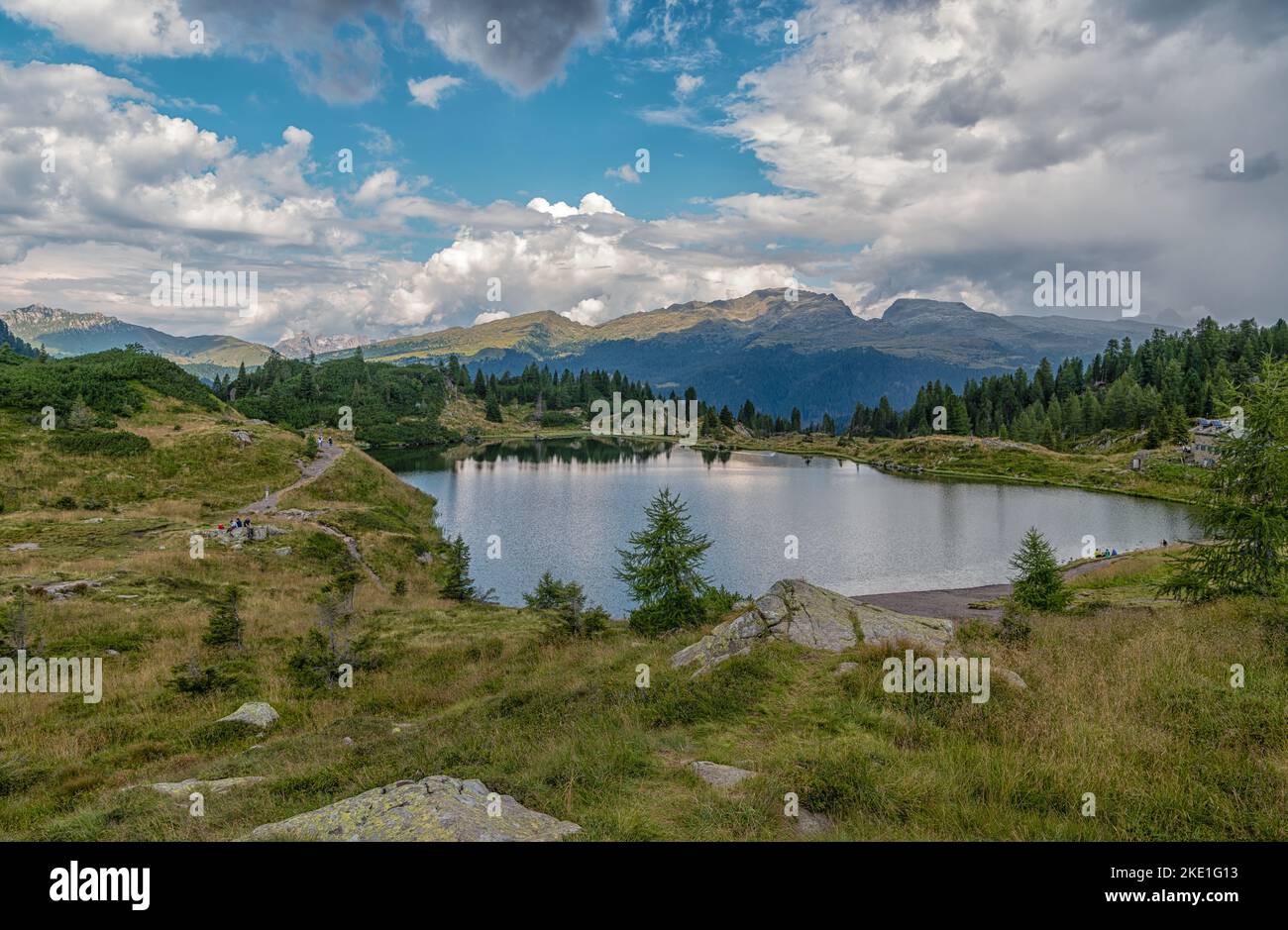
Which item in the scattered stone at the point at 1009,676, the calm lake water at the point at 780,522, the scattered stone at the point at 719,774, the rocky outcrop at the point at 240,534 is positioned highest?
the scattered stone at the point at 1009,676

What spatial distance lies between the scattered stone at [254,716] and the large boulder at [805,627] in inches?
480

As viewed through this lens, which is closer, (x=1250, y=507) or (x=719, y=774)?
(x=719, y=774)

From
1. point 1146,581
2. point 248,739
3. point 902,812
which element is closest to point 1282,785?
point 902,812

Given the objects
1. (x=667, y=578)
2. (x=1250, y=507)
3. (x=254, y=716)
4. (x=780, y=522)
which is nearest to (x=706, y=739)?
(x=254, y=716)

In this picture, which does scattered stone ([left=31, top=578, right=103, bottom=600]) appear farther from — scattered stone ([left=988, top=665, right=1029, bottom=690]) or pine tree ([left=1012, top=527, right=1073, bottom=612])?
pine tree ([left=1012, top=527, right=1073, bottom=612])

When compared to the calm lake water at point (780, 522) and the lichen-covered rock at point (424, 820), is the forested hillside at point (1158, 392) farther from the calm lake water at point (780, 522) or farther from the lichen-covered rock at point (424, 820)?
the lichen-covered rock at point (424, 820)

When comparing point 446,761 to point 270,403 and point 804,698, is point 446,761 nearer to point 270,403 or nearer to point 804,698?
point 804,698

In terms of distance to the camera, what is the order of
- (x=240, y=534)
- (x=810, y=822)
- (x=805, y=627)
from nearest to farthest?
(x=810, y=822)
(x=805, y=627)
(x=240, y=534)

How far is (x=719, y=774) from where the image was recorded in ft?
32.7

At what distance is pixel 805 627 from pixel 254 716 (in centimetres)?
1648

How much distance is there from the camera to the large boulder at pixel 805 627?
55.2ft

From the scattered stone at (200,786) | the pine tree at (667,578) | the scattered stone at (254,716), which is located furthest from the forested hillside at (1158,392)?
the scattered stone at (200,786)

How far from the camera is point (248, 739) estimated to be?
56.1ft

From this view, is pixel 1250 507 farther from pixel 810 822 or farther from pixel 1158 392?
pixel 1158 392
